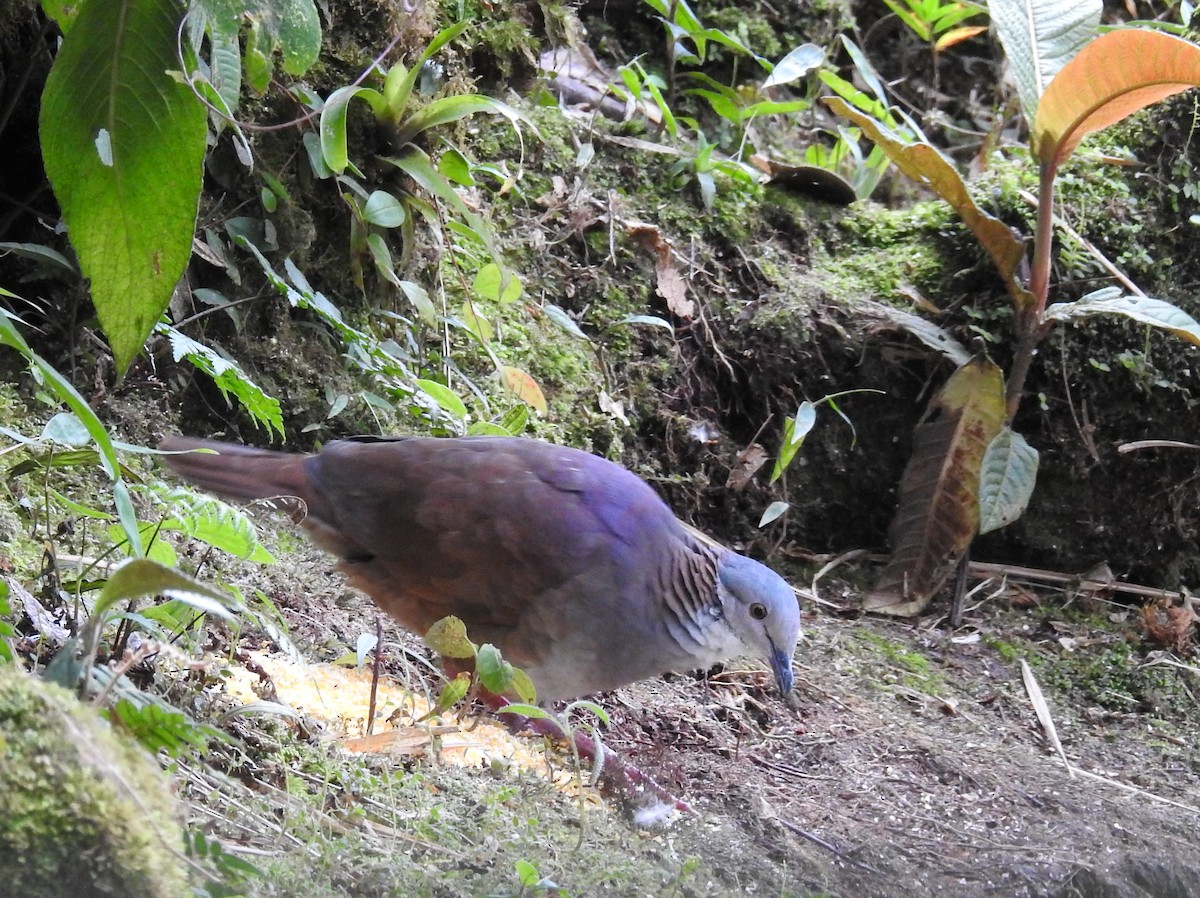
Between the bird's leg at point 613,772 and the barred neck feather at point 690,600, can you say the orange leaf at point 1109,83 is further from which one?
the bird's leg at point 613,772

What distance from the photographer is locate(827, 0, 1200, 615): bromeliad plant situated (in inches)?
153

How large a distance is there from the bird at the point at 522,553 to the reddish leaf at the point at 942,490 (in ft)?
4.04

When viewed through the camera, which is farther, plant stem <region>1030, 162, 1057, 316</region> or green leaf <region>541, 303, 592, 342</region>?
green leaf <region>541, 303, 592, 342</region>

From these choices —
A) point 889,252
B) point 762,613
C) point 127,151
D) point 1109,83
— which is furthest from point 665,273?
point 127,151

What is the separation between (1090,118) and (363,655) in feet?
10.00

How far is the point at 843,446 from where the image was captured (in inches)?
183

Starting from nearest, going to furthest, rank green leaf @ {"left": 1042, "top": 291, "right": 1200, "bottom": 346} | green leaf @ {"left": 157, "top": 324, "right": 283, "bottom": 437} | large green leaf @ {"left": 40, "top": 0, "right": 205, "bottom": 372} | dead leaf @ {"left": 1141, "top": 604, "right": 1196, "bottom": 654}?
1. large green leaf @ {"left": 40, "top": 0, "right": 205, "bottom": 372}
2. green leaf @ {"left": 157, "top": 324, "right": 283, "bottom": 437}
3. green leaf @ {"left": 1042, "top": 291, "right": 1200, "bottom": 346}
4. dead leaf @ {"left": 1141, "top": 604, "right": 1196, "bottom": 654}

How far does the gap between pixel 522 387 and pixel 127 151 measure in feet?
6.80

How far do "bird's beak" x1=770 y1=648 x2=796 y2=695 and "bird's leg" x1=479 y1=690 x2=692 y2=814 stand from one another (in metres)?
0.60

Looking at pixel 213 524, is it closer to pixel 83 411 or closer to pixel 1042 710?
pixel 83 411

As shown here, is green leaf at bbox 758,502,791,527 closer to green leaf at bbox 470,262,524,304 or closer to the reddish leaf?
the reddish leaf

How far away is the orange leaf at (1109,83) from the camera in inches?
141

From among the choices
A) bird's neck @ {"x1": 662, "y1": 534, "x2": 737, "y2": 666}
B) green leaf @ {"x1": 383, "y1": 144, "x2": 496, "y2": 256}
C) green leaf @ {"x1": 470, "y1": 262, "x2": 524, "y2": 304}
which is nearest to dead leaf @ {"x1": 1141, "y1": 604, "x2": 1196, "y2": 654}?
bird's neck @ {"x1": 662, "y1": 534, "x2": 737, "y2": 666}

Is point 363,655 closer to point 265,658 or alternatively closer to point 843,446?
point 265,658
